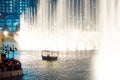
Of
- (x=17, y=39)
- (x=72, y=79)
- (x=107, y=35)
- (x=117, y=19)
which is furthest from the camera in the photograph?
(x=17, y=39)

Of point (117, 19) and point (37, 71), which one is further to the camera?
point (117, 19)

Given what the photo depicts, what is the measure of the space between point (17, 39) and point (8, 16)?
Answer: 96.9m

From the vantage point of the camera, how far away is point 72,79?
42.8m

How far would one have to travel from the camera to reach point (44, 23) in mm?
99875

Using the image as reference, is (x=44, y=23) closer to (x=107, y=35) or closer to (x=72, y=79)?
(x=107, y=35)

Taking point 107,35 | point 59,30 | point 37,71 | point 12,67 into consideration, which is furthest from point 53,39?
point 12,67

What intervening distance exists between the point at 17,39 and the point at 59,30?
1218cm

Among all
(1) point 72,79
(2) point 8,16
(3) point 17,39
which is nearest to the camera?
(1) point 72,79

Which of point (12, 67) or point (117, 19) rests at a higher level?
point (117, 19)

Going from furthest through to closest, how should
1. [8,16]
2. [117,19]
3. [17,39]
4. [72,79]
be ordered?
[8,16], [17,39], [117,19], [72,79]

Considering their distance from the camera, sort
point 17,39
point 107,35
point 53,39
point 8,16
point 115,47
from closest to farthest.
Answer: point 115,47 → point 107,35 → point 53,39 → point 17,39 → point 8,16

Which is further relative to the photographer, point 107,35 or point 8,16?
point 8,16

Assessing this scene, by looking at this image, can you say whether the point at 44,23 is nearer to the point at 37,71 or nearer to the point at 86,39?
the point at 86,39

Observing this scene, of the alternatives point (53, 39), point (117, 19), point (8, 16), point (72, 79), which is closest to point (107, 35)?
point (117, 19)
